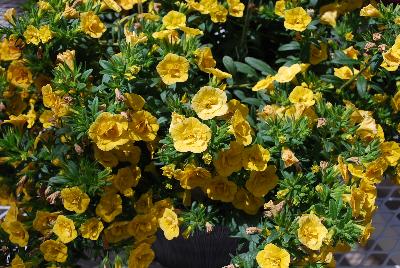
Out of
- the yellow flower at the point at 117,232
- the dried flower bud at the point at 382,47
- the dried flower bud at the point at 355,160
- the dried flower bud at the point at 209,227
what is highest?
the dried flower bud at the point at 382,47

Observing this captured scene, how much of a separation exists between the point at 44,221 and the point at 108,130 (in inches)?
12.3

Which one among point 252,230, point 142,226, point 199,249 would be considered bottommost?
point 199,249

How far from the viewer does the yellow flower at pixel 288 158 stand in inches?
60.1

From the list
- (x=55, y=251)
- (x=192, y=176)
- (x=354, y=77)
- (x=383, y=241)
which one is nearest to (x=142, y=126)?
(x=192, y=176)

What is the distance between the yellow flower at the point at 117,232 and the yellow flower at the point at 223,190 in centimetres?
23

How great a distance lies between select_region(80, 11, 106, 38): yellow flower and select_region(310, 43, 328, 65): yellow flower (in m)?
0.60

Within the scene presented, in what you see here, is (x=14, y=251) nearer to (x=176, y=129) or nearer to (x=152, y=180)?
(x=152, y=180)

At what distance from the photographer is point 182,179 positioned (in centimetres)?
→ 154

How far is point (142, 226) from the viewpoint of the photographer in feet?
5.39

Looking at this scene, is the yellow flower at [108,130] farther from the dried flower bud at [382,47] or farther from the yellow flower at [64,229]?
the dried flower bud at [382,47]

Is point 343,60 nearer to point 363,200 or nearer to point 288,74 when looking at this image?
point 288,74

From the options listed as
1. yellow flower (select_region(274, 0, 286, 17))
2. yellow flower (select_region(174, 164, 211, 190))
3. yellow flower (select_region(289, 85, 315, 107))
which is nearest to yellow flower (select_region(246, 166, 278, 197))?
yellow flower (select_region(174, 164, 211, 190))

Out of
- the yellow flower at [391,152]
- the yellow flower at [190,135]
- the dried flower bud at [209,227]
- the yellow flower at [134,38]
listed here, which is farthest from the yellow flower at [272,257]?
the yellow flower at [134,38]

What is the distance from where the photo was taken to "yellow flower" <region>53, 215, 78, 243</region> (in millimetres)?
1571
